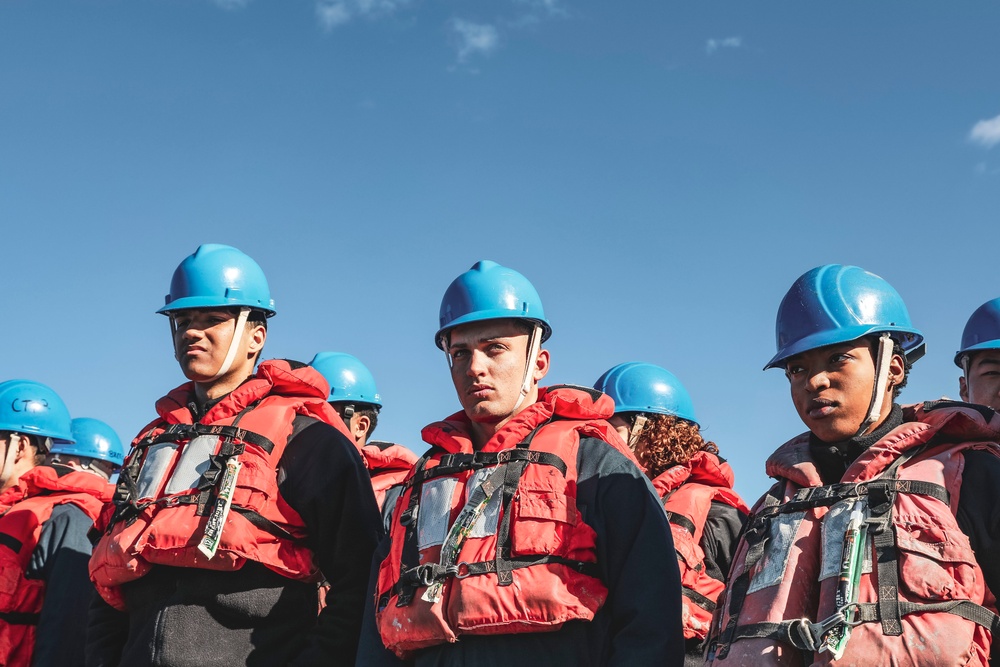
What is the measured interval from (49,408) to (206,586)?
4.05m

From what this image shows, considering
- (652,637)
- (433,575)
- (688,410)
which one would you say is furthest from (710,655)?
(688,410)

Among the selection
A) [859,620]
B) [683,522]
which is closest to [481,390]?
[859,620]

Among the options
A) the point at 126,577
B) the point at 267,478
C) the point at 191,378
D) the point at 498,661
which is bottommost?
the point at 498,661

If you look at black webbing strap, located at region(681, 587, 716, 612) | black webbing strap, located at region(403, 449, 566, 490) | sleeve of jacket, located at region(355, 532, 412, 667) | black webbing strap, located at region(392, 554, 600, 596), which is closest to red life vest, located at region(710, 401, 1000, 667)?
black webbing strap, located at region(392, 554, 600, 596)

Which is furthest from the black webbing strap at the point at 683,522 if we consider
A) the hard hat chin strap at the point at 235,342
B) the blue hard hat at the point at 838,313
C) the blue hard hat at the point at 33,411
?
the blue hard hat at the point at 33,411

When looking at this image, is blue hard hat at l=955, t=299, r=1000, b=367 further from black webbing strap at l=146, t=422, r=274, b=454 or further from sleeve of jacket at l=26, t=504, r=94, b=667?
sleeve of jacket at l=26, t=504, r=94, b=667

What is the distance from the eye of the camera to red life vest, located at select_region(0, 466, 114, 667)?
695cm

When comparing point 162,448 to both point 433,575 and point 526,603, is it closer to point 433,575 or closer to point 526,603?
point 433,575

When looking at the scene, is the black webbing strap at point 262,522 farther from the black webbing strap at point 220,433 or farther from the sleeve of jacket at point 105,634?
the sleeve of jacket at point 105,634

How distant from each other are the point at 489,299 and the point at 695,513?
2507 millimetres

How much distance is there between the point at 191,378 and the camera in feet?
19.2

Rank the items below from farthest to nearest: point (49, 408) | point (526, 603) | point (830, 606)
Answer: point (49, 408), point (526, 603), point (830, 606)

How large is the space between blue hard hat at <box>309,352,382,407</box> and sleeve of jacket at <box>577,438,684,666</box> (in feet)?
17.5

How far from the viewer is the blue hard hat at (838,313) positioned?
4.45 meters
